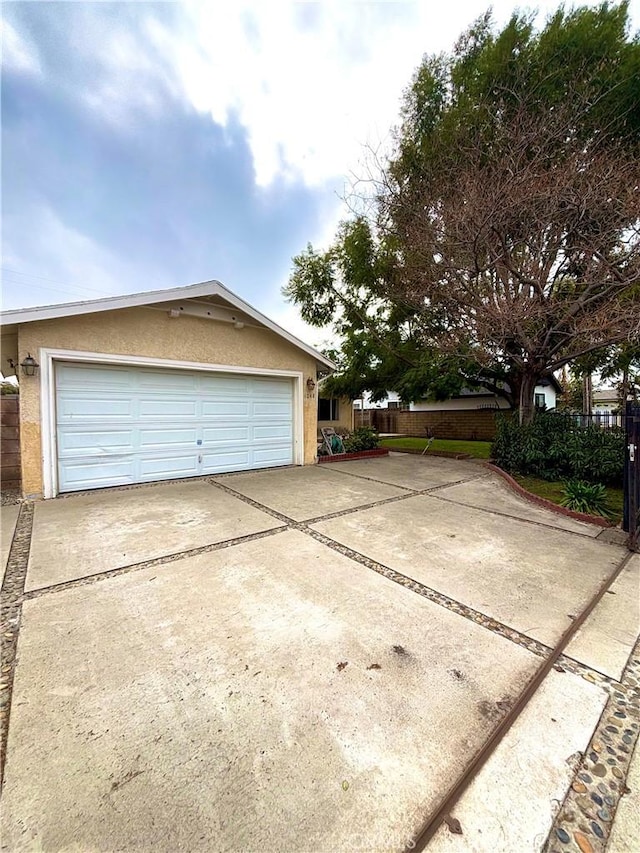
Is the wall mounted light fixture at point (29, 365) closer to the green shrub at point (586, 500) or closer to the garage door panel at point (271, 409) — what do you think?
the garage door panel at point (271, 409)

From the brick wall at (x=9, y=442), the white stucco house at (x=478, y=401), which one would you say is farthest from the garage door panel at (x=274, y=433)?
the white stucco house at (x=478, y=401)

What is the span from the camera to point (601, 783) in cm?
149

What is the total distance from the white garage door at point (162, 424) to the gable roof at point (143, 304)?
93cm

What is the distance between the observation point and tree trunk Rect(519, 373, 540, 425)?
8.91 m

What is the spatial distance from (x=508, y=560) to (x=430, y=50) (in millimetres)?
12515

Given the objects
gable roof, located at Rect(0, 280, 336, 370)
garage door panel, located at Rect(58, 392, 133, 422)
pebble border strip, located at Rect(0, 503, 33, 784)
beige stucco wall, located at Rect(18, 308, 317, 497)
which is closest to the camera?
pebble border strip, located at Rect(0, 503, 33, 784)

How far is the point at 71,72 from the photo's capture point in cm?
650

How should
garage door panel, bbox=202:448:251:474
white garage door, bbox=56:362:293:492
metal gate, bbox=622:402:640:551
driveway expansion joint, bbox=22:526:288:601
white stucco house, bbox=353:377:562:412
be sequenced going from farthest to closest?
white stucco house, bbox=353:377:562:412, garage door panel, bbox=202:448:251:474, white garage door, bbox=56:362:293:492, metal gate, bbox=622:402:640:551, driveway expansion joint, bbox=22:526:288:601

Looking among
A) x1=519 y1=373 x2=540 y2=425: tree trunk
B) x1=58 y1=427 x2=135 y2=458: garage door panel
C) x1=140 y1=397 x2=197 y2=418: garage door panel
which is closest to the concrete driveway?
x1=58 y1=427 x2=135 y2=458: garage door panel

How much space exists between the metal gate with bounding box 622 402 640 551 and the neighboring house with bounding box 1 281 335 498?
6306 mm

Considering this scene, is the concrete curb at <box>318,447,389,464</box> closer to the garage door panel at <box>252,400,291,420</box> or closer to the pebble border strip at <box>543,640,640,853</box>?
the garage door panel at <box>252,400,291,420</box>

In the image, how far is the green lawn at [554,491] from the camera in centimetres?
532

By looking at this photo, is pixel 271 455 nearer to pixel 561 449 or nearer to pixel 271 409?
pixel 271 409

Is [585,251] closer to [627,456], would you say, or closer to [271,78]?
[627,456]
